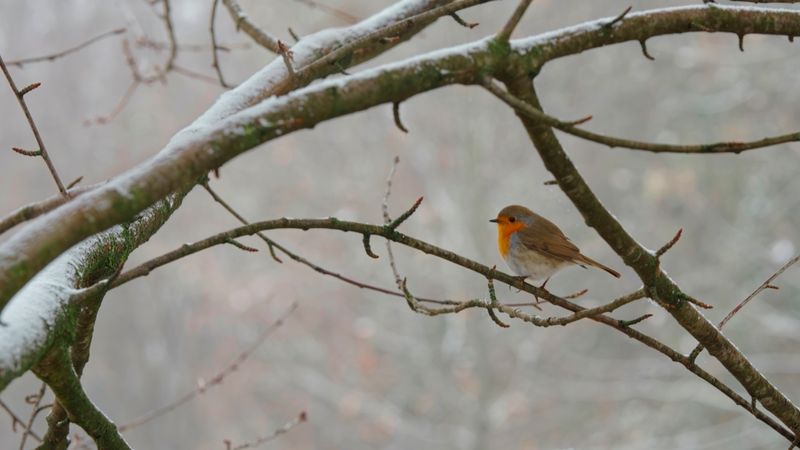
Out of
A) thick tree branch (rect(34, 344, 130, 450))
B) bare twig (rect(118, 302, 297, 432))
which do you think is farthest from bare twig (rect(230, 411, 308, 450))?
thick tree branch (rect(34, 344, 130, 450))

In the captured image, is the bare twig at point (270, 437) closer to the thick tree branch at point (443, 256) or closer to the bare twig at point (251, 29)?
the thick tree branch at point (443, 256)

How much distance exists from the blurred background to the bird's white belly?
19.8 feet

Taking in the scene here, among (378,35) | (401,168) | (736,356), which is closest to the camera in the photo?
(378,35)

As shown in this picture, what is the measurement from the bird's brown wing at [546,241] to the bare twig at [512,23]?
5.15 feet

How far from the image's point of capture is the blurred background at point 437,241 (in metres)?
10.1

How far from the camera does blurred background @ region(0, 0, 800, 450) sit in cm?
1015

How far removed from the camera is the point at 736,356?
4.80 feet

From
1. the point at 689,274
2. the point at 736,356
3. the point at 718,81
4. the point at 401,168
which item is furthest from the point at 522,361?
the point at 736,356

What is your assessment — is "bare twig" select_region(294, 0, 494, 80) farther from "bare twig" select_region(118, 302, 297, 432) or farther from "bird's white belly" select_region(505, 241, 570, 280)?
"bird's white belly" select_region(505, 241, 570, 280)

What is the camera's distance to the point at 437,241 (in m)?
10.9

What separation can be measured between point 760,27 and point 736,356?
611 millimetres

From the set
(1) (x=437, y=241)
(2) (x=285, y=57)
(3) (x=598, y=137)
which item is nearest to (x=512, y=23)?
(3) (x=598, y=137)

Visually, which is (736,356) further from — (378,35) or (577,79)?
(577,79)

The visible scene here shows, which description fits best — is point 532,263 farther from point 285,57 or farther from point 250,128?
point 250,128
